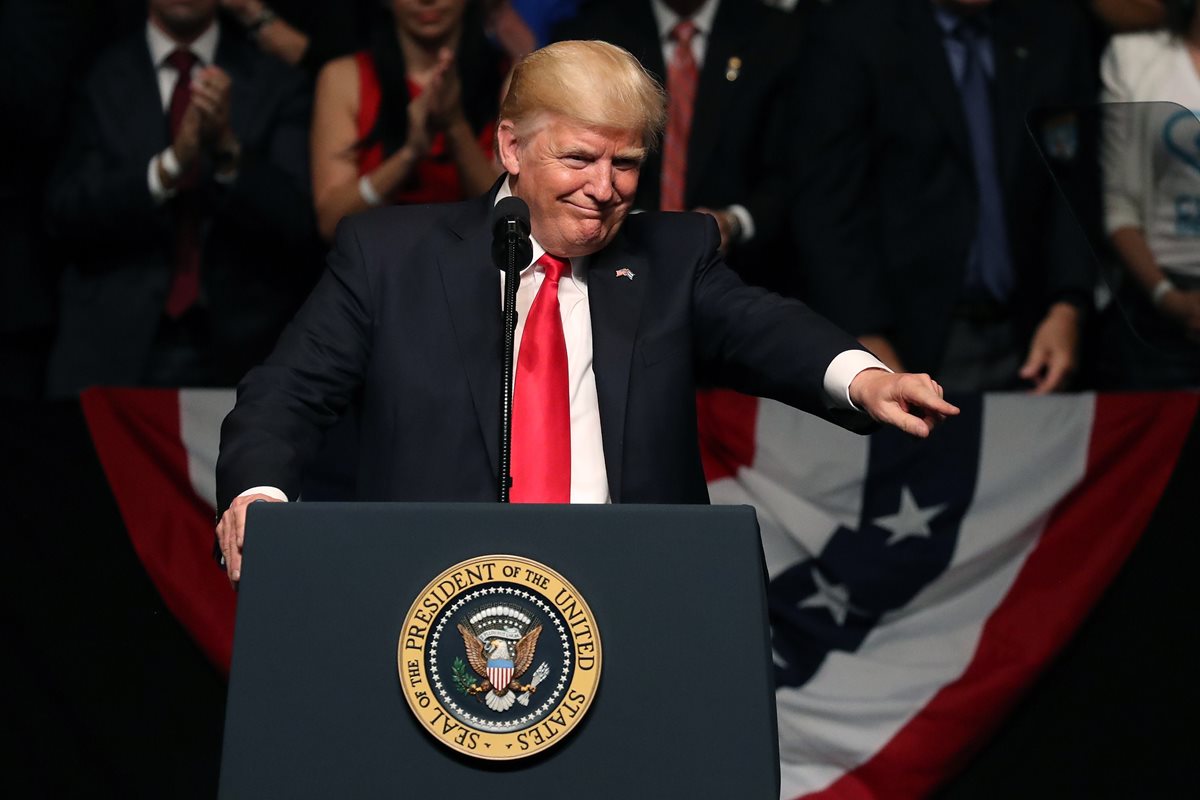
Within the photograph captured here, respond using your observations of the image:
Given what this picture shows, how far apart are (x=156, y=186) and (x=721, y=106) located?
131cm

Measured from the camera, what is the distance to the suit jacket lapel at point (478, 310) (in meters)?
2.28

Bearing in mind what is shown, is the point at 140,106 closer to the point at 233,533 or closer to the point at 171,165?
the point at 171,165

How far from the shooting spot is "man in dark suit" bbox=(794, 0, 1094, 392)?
3.96m

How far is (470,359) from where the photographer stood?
230cm

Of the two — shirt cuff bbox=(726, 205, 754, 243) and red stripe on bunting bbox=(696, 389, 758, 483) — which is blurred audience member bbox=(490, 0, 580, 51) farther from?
red stripe on bunting bbox=(696, 389, 758, 483)

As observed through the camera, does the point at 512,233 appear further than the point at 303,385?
No

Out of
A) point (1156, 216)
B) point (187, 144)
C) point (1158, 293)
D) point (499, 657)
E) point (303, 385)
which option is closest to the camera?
point (499, 657)


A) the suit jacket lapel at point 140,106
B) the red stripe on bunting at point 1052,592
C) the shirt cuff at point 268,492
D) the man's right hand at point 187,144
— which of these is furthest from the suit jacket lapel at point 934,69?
the shirt cuff at point 268,492

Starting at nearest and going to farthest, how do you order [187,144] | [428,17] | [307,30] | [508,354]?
[508,354] → [187,144] → [428,17] → [307,30]

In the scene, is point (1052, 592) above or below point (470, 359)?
below

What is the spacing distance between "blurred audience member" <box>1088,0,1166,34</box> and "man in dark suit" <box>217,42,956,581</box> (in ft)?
7.02

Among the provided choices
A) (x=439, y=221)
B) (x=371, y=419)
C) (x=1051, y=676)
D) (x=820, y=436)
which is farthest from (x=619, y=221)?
(x=1051, y=676)

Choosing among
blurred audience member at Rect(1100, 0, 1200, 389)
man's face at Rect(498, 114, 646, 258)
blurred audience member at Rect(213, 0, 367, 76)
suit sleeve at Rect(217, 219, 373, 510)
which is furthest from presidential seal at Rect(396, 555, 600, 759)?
blurred audience member at Rect(213, 0, 367, 76)

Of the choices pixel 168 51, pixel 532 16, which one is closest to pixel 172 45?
pixel 168 51
